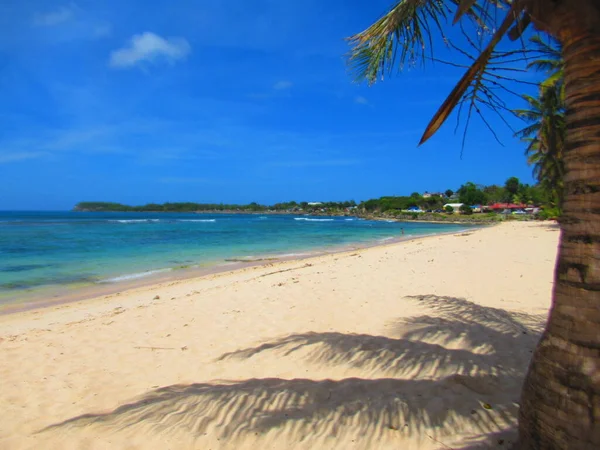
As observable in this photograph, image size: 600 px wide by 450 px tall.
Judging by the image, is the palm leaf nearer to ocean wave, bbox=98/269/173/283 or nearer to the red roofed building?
ocean wave, bbox=98/269/173/283

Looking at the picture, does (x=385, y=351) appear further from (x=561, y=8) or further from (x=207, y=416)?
(x=561, y=8)

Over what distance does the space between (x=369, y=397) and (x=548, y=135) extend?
77.3 ft

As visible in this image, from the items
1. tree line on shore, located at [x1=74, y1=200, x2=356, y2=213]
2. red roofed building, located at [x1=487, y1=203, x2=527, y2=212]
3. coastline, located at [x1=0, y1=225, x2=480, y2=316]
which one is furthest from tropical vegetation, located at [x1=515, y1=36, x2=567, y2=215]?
tree line on shore, located at [x1=74, y1=200, x2=356, y2=213]

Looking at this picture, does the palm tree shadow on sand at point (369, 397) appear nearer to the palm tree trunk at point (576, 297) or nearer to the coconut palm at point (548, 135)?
the palm tree trunk at point (576, 297)

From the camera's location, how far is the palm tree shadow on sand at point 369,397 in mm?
2555

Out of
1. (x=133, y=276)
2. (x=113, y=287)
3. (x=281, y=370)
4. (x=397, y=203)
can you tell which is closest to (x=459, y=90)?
(x=281, y=370)

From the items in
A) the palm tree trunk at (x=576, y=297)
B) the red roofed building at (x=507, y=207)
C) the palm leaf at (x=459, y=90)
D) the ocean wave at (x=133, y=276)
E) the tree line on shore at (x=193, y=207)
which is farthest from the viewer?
the tree line on shore at (x=193, y=207)

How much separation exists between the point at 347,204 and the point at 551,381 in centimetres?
15141

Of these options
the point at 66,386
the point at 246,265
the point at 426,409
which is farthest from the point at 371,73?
the point at 246,265

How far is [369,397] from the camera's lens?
293cm

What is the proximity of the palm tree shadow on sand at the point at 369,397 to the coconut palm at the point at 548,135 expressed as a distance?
14338mm

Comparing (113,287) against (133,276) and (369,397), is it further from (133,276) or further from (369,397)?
(369,397)

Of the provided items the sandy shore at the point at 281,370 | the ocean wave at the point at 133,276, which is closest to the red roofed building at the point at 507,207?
the ocean wave at the point at 133,276

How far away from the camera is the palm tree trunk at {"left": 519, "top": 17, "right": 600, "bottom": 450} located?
1.64 meters
